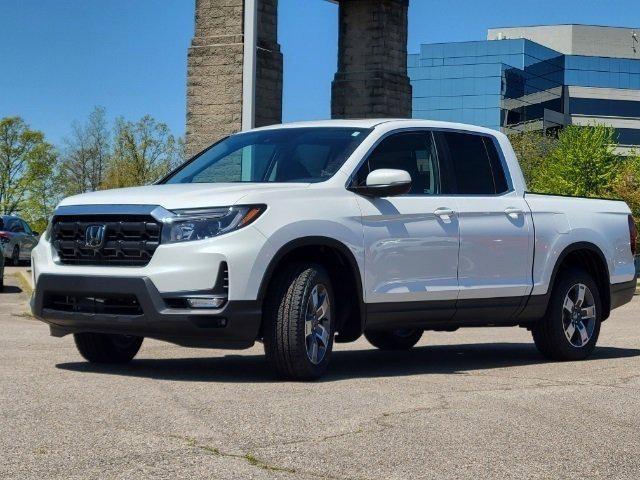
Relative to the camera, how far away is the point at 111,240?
27.1 ft

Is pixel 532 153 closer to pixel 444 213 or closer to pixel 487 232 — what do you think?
pixel 487 232

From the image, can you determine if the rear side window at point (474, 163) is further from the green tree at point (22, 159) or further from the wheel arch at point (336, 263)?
the green tree at point (22, 159)

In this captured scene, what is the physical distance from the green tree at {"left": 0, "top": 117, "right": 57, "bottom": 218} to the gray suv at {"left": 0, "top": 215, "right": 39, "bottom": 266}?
164 ft

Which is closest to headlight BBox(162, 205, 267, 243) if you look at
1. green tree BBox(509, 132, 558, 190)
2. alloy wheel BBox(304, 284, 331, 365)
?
alloy wheel BBox(304, 284, 331, 365)

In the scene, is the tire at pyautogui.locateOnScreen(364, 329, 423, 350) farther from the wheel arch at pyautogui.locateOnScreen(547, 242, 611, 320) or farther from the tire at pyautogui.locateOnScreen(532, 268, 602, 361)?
the wheel arch at pyautogui.locateOnScreen(547, 242, 611, 320)

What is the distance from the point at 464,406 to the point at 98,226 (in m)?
2.74

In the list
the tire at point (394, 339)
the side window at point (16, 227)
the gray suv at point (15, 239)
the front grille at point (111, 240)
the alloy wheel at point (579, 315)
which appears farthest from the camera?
the side window at point (16, 227)

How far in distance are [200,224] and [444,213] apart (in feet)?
7.03

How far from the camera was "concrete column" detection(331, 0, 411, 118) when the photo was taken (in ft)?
107

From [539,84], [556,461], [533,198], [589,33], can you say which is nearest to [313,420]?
[556,461]

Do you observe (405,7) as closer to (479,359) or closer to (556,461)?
(479,359)

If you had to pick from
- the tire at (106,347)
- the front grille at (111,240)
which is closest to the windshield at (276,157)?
the front grille at (111,240)

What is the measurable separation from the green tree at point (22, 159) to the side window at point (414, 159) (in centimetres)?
8152

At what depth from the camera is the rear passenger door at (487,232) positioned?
376 inches
